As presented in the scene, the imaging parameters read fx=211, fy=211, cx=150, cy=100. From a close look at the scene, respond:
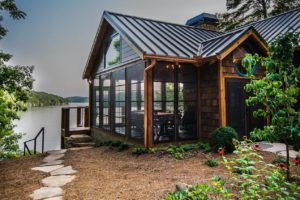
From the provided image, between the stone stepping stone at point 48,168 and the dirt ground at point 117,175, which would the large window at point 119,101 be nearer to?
the dirt ground at point 117,175

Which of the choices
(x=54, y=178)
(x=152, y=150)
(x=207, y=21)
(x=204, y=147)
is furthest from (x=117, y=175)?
Answer: (x=207, y=21)

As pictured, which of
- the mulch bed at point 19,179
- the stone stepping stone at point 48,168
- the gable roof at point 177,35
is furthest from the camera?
the gable roof at point 177,35

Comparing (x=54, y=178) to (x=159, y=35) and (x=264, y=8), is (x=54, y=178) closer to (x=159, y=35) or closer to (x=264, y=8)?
(x=159, y=35)

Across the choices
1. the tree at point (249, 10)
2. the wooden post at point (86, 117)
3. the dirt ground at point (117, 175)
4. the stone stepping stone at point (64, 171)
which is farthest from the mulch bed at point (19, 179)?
the tree at point (249, 10)

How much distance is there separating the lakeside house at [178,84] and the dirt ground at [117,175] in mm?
1124

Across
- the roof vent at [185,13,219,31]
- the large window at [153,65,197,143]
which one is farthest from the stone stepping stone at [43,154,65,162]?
the roof vent at [185,13,219,31]

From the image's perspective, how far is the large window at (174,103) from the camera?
6.23 m

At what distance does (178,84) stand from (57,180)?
413cm

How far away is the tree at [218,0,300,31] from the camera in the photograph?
1723 centimetres

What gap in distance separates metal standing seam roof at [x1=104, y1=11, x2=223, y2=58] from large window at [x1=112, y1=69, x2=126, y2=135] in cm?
152

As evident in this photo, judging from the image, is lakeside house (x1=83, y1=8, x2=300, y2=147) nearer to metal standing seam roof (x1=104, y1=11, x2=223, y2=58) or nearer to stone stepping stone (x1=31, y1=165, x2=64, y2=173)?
metal standing seam roof (x1=104, y1=11, x2=223, y2=58)

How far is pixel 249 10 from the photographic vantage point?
752 inches

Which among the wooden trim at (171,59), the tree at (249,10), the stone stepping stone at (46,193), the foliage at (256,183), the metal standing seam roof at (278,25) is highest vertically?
the tree at (249,10)

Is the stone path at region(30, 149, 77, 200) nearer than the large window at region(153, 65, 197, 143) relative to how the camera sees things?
Yes
